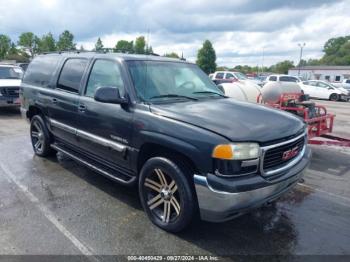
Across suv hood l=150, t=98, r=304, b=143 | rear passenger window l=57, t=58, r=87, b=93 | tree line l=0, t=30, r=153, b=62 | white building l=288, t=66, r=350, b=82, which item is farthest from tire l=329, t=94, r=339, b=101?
tree line l=0, t=30, r=153, b=62

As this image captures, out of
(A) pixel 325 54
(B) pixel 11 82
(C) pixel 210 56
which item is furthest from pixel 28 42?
(A) pixel 325 54

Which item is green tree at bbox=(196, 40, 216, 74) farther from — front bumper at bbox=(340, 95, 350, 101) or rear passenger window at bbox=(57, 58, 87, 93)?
rear passenger window at bbox=(57, 58, 87, 93)

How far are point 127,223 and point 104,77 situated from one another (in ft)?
6.25

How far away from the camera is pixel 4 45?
85812 mm

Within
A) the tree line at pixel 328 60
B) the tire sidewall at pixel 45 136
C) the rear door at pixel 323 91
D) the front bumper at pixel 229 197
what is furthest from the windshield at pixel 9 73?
the tree line at pixel 328 60

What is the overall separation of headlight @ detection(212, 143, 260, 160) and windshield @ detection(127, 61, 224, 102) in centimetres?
117

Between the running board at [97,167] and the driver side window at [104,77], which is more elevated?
the driver side window at [104,77]

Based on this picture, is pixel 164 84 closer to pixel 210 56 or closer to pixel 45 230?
pixel 45 230

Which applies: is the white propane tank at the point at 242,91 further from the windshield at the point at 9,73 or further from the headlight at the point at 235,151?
the windshield at the point at 9,73

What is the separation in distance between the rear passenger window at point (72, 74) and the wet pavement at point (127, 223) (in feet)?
4.67

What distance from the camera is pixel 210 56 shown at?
5678 cm

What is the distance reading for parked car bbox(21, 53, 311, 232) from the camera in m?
2.82

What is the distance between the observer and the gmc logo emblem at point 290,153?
3.26 m

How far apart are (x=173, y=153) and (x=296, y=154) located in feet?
4.80
